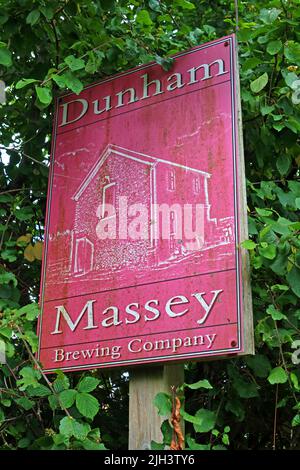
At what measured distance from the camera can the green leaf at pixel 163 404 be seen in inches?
91.1

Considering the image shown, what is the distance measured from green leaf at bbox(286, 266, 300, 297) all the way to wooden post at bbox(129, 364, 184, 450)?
0.49m

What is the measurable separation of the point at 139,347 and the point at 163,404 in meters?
0.25

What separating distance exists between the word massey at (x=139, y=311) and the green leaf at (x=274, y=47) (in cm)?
115

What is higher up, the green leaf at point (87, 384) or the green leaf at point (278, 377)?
the green leaf at point (278, 377)

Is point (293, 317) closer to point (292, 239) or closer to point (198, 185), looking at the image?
point (292, 239)

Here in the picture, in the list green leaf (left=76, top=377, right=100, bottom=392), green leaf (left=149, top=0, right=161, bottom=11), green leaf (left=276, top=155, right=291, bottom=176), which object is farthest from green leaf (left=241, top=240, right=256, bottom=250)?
green leaf (left=149, top=0, right=161, bottom=11)

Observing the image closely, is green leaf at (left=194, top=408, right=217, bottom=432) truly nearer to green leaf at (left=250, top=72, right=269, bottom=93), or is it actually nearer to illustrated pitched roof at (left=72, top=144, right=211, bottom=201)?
illustrated pitched roof at (left=72, top=144, right=211, bottom=201)

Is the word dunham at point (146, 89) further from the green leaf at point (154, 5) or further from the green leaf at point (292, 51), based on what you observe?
the green leaf at point (154, 5)

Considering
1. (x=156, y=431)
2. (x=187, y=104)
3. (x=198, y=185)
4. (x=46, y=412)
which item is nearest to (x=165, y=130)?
(x=187, y=104)

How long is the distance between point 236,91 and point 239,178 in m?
0.38

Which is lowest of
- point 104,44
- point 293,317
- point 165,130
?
point 293,317

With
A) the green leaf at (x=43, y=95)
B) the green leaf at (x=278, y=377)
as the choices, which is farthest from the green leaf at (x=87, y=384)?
the green leaf at (x=43, y=95)

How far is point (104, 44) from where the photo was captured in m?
3.22

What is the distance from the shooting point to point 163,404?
2332mm
